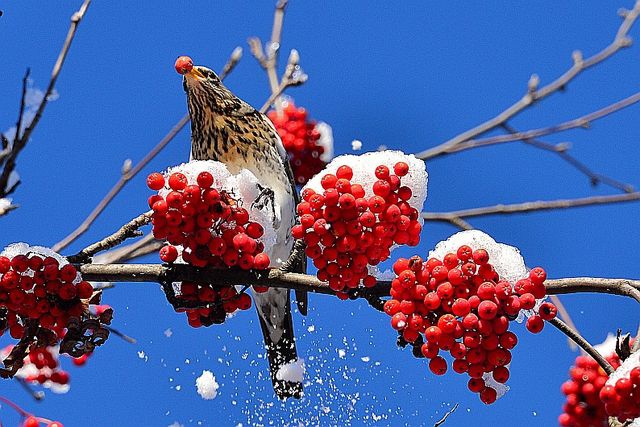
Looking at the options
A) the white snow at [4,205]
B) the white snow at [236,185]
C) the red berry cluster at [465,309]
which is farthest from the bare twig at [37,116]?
the red berry cluster at [465,309]

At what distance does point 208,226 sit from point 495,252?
2.51ft

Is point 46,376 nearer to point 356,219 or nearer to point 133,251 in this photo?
point 133,251

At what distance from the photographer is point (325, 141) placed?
4.67 metres

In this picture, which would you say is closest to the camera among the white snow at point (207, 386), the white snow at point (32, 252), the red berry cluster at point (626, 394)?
the red berry cluster at point (626, 394)

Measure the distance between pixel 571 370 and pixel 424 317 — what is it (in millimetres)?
1656

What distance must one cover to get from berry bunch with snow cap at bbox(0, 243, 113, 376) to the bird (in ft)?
4.07

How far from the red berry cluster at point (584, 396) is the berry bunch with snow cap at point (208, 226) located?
5.27 feet

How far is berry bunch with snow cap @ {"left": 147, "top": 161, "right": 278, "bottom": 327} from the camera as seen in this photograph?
2297 millimetres

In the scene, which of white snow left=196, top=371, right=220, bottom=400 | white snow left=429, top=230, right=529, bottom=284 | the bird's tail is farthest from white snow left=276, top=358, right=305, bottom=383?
white snow left=429, top=230, right=529, bottom=284

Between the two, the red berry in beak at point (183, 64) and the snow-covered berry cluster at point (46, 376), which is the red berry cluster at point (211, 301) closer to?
the red berry in beak at point (183, 64)

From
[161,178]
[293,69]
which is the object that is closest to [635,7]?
[293,69]

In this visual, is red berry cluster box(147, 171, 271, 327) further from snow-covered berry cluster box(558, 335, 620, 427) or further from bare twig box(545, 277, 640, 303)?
snow-covered berry cluster box(558, 335, 620, 427)

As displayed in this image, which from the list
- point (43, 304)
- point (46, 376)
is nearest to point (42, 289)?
point (43, 304)

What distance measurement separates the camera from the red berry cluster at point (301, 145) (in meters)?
4.57
